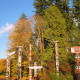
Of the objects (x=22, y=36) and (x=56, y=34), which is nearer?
(x=56, y=34)

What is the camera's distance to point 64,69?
712 inches

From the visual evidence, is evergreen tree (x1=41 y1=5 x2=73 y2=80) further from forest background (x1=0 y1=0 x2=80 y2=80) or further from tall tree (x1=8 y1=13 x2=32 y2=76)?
tall tree (x1=8 y1=13 x2=32 y2=76)

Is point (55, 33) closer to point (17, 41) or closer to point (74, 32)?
point (74, 32)

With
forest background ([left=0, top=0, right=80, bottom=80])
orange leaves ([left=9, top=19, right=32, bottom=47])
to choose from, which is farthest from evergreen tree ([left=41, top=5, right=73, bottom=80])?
orange leaves ([left=9, top=19, right=32, bottom=47])

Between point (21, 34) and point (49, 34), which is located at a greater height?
point (21, 34)

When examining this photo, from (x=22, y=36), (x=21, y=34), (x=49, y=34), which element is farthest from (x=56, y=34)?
(x=21, y=34)

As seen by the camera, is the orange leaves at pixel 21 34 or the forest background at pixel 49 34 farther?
the orange leaves at pixel 21 34

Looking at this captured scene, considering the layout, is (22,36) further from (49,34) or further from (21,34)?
(49,34)

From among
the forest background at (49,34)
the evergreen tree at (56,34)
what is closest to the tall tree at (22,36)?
the forest background at (49,34)

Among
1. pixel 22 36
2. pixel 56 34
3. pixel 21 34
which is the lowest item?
pixel 56 34

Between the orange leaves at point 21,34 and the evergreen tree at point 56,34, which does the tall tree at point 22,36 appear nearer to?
the orange leaves at point 21,34

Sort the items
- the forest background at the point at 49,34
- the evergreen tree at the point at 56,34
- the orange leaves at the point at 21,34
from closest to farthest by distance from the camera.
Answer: the evergreen tree at the point at 56,34 → the forest background at the point at 49,34 → the orange leaves at the point at 21,34

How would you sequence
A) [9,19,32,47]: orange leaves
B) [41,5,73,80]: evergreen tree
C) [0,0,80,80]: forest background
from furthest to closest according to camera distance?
[9,19,32,47]: orange leaves → [0,0,80,80]: forest background → [41,5,73,80]: evergreen tree

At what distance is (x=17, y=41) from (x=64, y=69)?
31.2 ft
